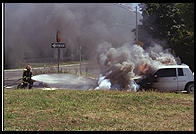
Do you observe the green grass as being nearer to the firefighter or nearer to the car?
the car

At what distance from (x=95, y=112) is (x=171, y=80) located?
283 inches

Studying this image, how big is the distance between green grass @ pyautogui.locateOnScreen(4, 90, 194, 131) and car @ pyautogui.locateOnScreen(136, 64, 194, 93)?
4.20m

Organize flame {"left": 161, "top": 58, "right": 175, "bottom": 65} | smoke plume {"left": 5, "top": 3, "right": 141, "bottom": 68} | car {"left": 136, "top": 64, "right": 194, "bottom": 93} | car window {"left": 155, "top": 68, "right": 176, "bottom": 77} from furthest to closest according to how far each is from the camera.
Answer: flame {"left": 161, "top": 58, "right": 175, "bottom": 65} → car window {"left": 155, "top": 68, "right": 176, "bottom": 77} → car {"left": 136, "top": 64, "right": 194, "bottom": 93} → smoke plume {"left": 5, "top": 3, "right": 141, "bottom": 68}

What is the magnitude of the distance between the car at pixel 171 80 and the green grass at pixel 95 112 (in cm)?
420

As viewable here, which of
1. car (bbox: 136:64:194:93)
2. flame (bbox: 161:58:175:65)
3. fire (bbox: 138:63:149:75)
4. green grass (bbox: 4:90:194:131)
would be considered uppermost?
flame (bbox: 161:58:175:65)

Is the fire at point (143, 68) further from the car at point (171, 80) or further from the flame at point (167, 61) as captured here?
the flame at point (167, 61)

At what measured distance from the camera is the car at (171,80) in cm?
1409

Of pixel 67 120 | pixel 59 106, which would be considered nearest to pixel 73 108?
pixel 59 106

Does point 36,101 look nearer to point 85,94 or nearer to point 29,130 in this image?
point 85,94

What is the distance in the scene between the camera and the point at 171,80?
46.4 ft

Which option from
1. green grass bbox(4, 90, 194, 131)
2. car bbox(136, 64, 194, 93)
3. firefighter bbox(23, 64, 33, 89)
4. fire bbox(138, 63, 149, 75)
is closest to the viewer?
green grass bbox(4, 90, 194, 131)

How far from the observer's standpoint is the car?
14.1 m

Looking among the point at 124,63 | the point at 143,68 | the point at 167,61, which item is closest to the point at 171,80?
the point at 143,68

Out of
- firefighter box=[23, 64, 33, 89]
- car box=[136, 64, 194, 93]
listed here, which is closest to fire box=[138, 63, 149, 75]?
car box=[136, 64, 194, 93]
